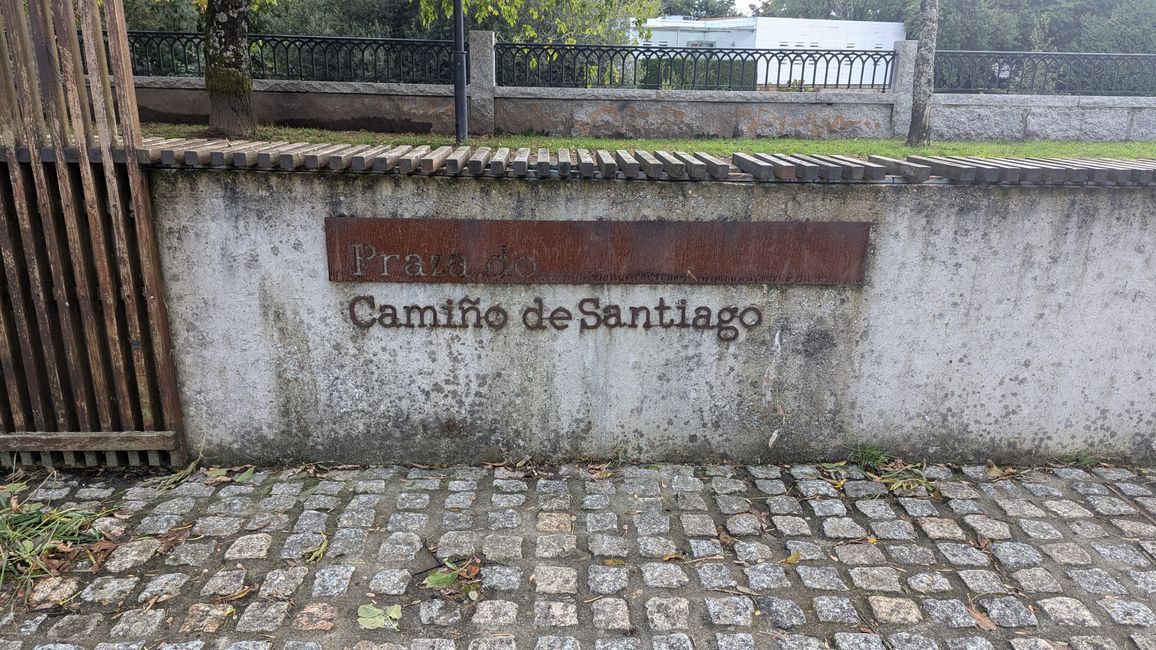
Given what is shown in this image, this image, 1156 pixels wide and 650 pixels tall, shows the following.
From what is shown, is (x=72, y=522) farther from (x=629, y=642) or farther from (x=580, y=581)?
(x=629, y=642)

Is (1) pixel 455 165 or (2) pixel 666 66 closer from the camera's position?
(1) pixel 455 165

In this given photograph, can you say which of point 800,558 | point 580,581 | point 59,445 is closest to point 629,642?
point 580,581

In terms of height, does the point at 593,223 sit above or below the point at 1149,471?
above

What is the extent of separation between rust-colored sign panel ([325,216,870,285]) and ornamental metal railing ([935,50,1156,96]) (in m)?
8.95

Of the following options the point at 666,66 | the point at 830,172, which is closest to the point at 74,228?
the point at 830,172

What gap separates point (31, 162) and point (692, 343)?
3.74 metres

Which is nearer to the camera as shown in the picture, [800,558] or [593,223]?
[800,558]

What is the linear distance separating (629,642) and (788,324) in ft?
7.03

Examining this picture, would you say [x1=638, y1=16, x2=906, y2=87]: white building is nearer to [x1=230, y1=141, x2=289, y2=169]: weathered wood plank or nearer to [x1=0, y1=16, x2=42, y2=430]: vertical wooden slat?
[x1=230, y1=141, x2=289, y2=169]: weathered wood plank

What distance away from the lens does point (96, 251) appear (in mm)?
3936

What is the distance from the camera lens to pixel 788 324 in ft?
14.2

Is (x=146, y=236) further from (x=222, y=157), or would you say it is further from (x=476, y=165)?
(x=476, y=165)

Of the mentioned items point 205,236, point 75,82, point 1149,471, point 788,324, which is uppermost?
point 75,82

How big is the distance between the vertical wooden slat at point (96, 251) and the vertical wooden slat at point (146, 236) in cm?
17
